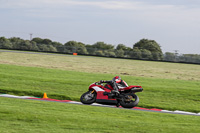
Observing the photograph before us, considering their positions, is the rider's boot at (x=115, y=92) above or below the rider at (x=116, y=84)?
below

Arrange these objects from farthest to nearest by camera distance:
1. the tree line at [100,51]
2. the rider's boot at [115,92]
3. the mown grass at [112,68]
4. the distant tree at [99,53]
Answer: the distant tree at [99,53]
the tree line at [100,51]
the mown grass at [112,68]
the rider's boot at [115,92]

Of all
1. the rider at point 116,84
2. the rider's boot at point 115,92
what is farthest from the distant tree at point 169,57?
the rider's boot at point 115,92

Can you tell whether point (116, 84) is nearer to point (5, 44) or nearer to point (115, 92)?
point (115, 92)

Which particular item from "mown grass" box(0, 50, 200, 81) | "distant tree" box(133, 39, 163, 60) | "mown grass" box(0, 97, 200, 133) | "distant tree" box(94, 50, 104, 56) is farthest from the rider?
"distant tree" box(94, 50, 104, 56)

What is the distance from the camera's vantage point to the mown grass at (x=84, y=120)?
990cm

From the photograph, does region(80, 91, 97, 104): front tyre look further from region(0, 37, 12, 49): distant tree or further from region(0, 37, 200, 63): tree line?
region(0, 37, 12, 49): distant tree

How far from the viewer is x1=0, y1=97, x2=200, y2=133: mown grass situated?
9.90 meters

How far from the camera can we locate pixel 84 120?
1106 cm

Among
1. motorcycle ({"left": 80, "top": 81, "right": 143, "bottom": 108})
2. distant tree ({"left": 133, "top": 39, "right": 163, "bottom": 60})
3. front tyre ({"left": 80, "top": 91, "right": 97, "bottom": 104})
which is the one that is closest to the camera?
motorcycle ({"left": 80, "top": 81, "right": 143, "bottom": 108})

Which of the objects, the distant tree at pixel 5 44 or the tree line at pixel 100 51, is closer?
the tree line at pixel 100 51

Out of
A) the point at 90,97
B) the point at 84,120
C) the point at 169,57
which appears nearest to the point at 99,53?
the point at 169,57

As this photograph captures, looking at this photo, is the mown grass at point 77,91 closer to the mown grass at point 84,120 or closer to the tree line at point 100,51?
the mown grass at point 84,120

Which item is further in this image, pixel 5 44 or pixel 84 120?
pixel 5 44

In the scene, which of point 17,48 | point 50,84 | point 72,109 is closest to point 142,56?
point 17,48
